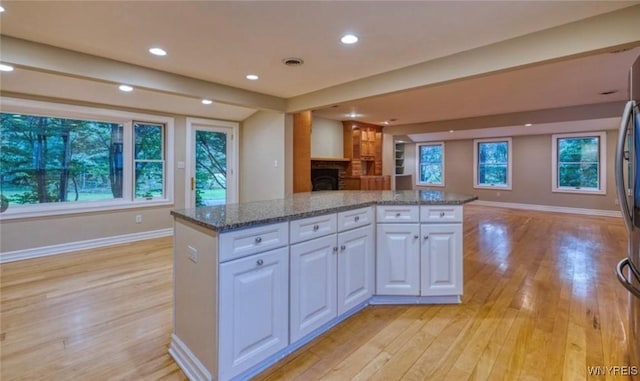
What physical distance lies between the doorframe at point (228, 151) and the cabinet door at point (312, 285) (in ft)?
13.2

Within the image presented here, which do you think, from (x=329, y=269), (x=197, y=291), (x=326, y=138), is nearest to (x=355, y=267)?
(x=329, y=269)

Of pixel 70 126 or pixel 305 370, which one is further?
pixel 70 126

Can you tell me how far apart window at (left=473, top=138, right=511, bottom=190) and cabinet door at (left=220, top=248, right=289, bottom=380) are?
9.00 meters

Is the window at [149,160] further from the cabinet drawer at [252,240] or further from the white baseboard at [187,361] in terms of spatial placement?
the cabinet drawer at [252,240]

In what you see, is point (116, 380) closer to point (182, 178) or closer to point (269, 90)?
point (269, 90)

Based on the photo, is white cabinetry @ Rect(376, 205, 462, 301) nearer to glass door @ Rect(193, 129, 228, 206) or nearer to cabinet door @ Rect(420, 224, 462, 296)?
cabinet door @ Rect(420, 224, 462, 296)

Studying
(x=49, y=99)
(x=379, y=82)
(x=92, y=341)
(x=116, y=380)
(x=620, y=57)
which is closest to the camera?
(x=116, y=380)

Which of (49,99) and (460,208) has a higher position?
(49,99)

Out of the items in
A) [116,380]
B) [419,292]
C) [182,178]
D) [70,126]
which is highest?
[70,126]

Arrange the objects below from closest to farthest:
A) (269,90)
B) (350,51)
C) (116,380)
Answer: (116,380), (350,51), (269,90)

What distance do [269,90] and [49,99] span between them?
9.12 feet

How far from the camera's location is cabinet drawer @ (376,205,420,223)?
2.63 metres

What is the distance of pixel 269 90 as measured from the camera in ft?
14.5

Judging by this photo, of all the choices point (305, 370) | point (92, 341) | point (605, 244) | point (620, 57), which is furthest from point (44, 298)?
point (605, 244)
